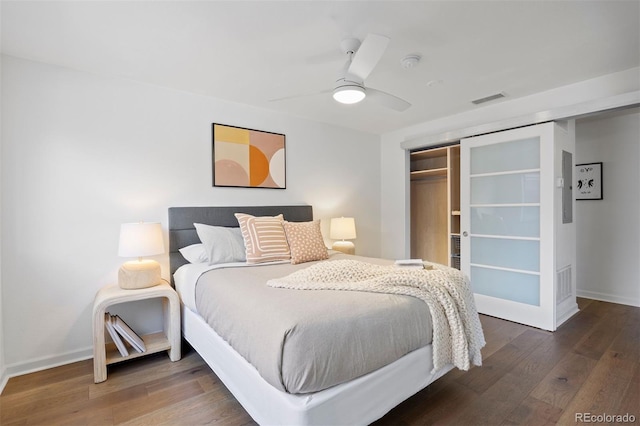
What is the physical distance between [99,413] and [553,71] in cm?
417

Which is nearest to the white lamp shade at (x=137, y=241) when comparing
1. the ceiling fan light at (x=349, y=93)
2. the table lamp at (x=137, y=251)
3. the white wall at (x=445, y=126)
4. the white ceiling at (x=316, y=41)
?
the table lamp at (x=137, y=251)

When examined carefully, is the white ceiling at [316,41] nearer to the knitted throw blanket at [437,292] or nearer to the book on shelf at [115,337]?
the knitted throw blanket at [437,292]

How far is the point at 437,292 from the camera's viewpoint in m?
1.79

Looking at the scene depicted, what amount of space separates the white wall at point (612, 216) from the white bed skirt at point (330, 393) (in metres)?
3.37

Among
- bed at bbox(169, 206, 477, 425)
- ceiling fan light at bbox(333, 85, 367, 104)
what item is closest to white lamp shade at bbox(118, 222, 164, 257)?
bed at bbox(169, 206, 477, 425)

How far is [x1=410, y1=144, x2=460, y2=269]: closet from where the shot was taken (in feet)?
13.6

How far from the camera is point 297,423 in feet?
4.06

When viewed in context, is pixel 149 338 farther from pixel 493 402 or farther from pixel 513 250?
pixel 513 250

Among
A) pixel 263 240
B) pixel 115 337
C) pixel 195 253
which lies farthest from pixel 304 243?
pixel 115 337

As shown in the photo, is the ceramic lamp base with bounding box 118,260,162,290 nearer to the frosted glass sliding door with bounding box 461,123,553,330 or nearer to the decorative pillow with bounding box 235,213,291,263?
the decorative pillow with bounding box 235,213,291,263

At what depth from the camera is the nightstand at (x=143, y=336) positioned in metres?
2.15

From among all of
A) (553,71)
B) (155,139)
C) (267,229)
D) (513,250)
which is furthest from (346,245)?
(553,71)

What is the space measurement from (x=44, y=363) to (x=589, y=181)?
5.97 meters

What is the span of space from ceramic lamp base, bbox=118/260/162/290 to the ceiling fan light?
1948 mm
